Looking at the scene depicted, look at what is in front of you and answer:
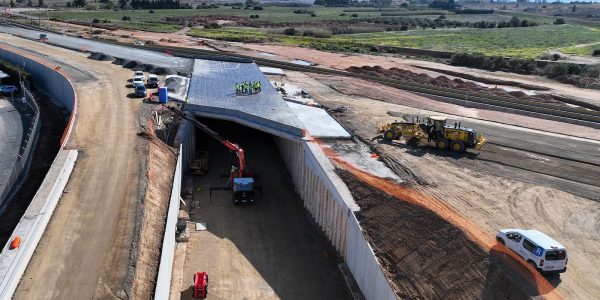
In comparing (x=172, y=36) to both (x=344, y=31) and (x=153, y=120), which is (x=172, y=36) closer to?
(x=344, y=31)

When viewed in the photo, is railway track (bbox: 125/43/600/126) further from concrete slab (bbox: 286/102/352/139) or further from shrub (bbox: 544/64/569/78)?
shrub (bbox: 544/64/569/78)

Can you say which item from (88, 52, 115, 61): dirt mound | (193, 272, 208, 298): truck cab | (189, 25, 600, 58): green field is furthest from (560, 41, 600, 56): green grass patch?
(193, 272, 208, 298): truck cab

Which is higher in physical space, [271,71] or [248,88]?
[248,88]

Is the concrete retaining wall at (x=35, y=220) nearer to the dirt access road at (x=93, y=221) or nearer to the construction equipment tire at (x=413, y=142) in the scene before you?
the dirt access road at (x=93, y=221)

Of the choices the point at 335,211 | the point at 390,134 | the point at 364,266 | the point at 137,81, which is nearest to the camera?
the point at 364,266

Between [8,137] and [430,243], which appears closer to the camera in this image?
[430,243]

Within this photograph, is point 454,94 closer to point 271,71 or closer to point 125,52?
point 271,71

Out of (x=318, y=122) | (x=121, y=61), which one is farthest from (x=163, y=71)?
(x=318, y=122)
